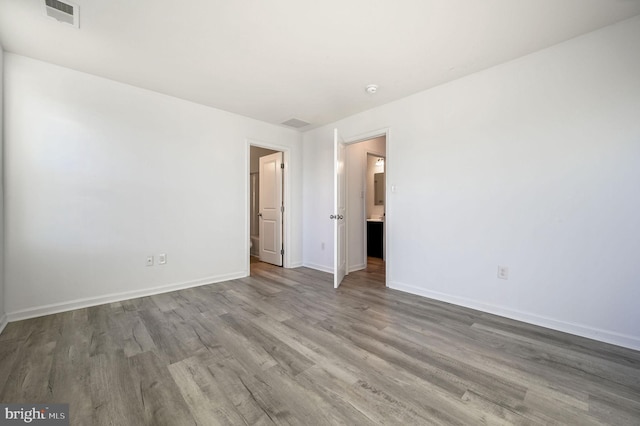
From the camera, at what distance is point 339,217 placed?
11.5ft

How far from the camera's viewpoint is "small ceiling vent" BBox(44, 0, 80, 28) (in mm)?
1839

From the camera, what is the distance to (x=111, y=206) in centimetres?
288

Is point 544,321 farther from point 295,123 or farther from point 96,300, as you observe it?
point 96,300

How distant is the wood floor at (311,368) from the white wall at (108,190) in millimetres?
442

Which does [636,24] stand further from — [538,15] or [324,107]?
[324,107]

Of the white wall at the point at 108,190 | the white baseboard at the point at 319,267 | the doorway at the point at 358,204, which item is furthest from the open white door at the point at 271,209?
the doorway at the point at 358,204

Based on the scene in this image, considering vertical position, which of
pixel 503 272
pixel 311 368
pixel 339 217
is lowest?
pixel 311 368

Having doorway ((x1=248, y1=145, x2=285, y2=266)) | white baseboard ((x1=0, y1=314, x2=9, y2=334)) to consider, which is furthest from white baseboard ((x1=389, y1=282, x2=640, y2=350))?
white baseboard ((x1=0, y1=314, x2=9, y2=334))

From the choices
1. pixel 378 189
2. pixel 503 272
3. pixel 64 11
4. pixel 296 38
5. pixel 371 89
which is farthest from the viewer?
pixel 378 189

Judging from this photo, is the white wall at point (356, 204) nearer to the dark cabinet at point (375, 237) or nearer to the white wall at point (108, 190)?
the dark cabinet at point (375, 237)

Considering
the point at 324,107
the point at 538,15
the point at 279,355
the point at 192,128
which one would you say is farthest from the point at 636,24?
the point at 192,128

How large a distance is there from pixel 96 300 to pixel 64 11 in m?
2.63


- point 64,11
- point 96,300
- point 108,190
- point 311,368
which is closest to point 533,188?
point 311,368

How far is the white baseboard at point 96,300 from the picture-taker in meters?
2.44
